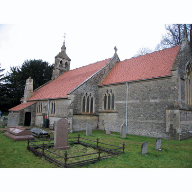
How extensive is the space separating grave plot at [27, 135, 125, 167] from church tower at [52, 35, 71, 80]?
1974 centimetres

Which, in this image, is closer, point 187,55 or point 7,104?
point 187,55

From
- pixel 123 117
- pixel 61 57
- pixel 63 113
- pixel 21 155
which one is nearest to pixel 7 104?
pixel 61 57

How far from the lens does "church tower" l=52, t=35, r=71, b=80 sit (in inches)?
1076

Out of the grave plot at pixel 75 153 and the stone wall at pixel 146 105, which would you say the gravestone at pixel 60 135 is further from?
the stone wall at pixel 146 105

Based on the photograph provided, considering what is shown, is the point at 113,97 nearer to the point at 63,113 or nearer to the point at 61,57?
the point at 63,113

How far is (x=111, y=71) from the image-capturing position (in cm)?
1961

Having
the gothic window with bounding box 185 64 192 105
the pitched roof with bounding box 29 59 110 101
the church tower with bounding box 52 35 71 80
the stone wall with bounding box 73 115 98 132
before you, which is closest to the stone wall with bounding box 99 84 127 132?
the stone wall with bounding box 73 115 98 132

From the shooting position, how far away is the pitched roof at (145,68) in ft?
46.4

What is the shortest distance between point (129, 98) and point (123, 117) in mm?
2056

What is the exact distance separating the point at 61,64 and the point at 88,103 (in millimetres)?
13968

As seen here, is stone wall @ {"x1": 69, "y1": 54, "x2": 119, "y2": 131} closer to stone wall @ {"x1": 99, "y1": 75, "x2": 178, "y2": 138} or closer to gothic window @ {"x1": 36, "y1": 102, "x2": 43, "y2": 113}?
stone wall @ {"x1": 99, "y1": 75, "x2": 178, "y2": 138}

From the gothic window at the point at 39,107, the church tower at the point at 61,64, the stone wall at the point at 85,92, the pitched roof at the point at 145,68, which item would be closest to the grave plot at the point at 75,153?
the stone wall at the point at 85,92

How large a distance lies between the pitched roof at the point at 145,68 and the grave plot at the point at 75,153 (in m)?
8.52

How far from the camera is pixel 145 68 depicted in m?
15.8
